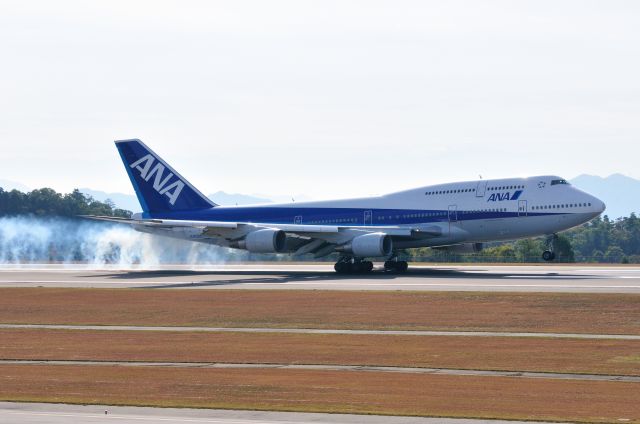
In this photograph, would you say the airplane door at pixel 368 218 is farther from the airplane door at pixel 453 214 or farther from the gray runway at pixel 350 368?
the gray runway at pixel 350 368

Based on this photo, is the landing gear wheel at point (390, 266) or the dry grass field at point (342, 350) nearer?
the dry grass field at point (342, 350)

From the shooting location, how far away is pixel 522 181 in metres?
66.5

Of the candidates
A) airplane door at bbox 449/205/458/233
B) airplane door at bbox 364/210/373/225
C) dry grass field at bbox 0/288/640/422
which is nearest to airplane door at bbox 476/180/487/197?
airplane door at bbox 449/205/458/233

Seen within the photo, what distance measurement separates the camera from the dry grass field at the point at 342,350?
98.6ft

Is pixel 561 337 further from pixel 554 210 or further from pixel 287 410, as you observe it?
pixel 554 210

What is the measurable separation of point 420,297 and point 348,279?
15.1 meters

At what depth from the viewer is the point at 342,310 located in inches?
1758

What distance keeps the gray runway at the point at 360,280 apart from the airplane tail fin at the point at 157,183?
5.53 metres

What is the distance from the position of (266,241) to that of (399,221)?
30.5 feet

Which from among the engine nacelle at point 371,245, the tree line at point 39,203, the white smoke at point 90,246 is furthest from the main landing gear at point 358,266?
the tree line at point 39,203

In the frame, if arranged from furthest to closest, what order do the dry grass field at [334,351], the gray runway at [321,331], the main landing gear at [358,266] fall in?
the main landing gear at [358,266] → the gray runway at [321,331] → the dry grass field at [334,351]

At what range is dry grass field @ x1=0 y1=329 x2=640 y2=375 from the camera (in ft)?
98.6

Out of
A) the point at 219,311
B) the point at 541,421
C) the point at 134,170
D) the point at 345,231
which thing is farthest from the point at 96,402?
the point at 134,170

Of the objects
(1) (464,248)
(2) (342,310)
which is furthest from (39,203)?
(2) (342,310)
